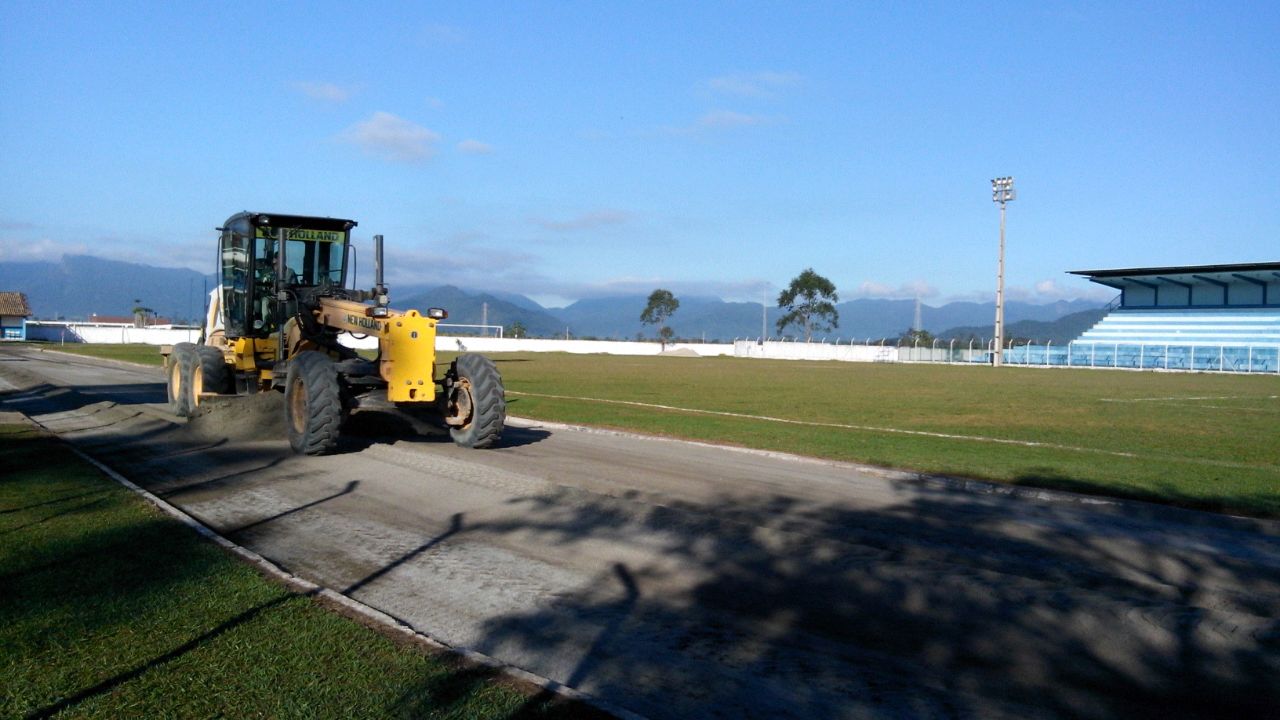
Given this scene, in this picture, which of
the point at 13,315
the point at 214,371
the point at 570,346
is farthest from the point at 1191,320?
the point at 13,315

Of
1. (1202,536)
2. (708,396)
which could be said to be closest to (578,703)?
(1202,536)

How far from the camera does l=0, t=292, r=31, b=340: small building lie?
111m

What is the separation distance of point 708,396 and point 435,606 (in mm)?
22845

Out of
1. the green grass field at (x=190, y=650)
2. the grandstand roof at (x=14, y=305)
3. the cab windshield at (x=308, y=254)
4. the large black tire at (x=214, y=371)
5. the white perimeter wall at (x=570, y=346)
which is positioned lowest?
the green grass field at (x=190, y=650)

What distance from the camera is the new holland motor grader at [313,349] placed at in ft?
42.4

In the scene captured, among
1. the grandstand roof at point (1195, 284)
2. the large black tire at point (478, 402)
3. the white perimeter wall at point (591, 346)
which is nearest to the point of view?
the large black tire at point (478, 402)

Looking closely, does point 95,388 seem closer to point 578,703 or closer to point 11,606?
point 11,606

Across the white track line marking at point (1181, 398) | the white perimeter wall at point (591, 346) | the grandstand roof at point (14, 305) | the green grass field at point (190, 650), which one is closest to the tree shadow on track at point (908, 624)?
the green grass field at point (190, 650)

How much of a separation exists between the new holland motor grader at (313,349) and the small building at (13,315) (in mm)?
111672

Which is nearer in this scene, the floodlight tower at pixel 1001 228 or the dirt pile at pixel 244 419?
the dirt pile at pixel 244 419

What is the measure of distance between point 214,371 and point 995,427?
1543cm

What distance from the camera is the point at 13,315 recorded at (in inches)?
4414

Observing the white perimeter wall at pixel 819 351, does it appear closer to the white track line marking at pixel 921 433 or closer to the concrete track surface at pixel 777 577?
the white track line marking at pixel 921 433

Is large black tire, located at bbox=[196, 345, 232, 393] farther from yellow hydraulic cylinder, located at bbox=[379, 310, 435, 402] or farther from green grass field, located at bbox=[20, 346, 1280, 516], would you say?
green grass field, located at bbox=[20, 346, 1280, 516]
